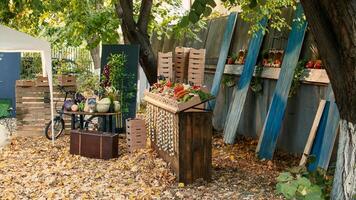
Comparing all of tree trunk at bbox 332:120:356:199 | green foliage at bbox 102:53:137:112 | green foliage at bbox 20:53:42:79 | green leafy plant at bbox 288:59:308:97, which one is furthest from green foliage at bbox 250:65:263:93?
green foliage at bbox 20:53:42:79

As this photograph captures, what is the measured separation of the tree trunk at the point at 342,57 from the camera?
347 centimetres

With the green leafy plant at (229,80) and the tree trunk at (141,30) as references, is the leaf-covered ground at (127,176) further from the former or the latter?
the tree trunk at (141,30)

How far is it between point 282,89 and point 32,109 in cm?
537

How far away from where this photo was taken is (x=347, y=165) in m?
4.02

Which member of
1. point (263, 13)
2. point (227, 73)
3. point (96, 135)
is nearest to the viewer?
point (263, 13)

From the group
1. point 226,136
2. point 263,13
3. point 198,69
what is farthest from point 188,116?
point 226,136

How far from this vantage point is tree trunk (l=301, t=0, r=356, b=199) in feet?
11.4

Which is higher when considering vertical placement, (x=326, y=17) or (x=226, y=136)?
(x=326, y=17)

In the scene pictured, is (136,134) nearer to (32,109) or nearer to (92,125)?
(92,125)

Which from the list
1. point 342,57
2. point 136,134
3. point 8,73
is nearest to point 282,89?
point 136,134

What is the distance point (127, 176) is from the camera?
667 centimetres

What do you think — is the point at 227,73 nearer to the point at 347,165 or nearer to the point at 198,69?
the point at 198,69

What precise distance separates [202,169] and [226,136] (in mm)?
2932

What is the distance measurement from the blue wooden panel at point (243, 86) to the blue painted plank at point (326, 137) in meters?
2.23
